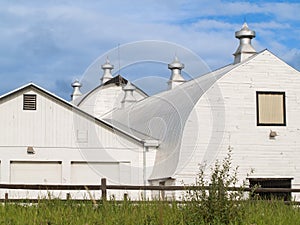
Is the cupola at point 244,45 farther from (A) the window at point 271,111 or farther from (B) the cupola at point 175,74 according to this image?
(B) the cupola at point 175,74

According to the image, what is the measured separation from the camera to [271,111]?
1214 inches

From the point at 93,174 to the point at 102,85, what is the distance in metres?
22.8

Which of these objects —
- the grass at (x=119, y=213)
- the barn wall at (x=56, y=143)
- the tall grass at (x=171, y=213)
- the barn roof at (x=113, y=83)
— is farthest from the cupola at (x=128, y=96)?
the tall grass at (x=171, y=213)

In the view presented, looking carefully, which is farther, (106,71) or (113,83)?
(106,71)

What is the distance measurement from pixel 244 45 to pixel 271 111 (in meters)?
4.29

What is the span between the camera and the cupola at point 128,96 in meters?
46.3

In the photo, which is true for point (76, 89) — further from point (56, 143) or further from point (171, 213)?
point (171, 213)

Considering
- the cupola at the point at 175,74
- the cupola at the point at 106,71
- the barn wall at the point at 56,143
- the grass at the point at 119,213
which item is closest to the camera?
the grass at the point at 119,213

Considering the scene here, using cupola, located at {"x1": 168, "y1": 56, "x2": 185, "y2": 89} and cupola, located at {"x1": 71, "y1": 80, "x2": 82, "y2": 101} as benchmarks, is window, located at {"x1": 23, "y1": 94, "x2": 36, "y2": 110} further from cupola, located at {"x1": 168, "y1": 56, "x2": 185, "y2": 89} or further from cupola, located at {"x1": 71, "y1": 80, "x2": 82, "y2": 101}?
cupola, located at {"x1": 71, "y1": 80, "x2": 82, "y2": 101}

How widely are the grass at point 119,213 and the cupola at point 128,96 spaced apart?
30.8 m

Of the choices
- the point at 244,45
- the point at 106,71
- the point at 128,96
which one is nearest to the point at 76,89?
the point at 106,71

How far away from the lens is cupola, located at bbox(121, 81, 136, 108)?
46.3 m

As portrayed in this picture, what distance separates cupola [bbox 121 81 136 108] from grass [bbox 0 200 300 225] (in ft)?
101

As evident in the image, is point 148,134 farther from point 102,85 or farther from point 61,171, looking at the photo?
point 102,85
